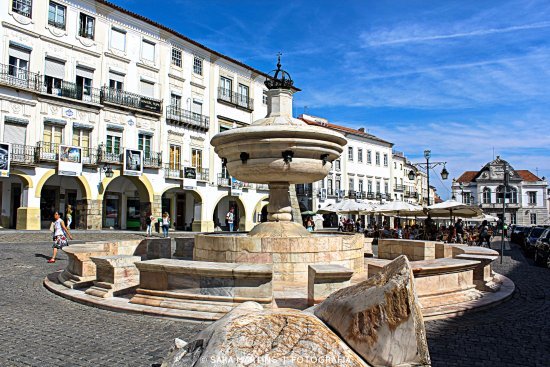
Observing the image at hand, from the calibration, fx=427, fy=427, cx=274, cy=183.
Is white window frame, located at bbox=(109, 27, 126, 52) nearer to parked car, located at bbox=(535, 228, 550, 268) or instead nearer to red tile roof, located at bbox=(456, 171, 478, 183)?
parked car, located at bbox=(535, 228, 550, 268)

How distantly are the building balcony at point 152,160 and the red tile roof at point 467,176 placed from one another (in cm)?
6268

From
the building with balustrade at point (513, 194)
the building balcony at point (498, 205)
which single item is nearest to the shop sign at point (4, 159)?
the building with balustrade at point (513, 194)

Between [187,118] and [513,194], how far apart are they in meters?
60.3

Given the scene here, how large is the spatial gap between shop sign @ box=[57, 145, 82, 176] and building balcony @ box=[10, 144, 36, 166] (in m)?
1.48

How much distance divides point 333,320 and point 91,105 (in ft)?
94.8

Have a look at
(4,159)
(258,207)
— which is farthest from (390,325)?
(258,207)

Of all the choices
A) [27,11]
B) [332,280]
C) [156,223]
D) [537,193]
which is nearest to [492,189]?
[537,193]

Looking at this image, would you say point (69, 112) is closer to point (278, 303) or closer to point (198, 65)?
point (198, 65)

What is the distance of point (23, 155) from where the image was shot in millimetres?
24422

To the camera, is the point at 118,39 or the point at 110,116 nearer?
the point at 110,116

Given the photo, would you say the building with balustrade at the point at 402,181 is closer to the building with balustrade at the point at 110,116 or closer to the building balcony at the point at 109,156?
the building with balustrade at the point at 110,116

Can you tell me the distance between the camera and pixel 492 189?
7244cm

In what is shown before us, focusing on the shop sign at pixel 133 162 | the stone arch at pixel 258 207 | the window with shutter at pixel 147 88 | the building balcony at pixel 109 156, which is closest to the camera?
the building balcony at pixel 109 156

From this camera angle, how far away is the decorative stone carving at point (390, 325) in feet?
7.36
